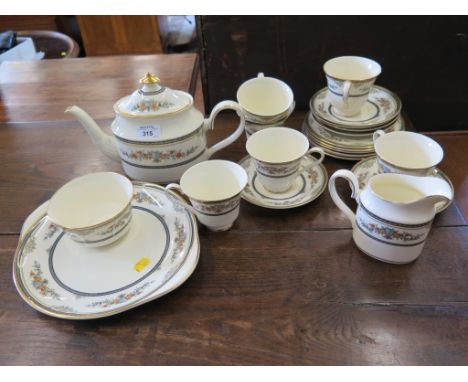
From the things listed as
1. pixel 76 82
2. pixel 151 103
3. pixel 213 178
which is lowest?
pixel 76 82

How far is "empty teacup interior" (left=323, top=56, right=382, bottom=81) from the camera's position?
0.82 meters

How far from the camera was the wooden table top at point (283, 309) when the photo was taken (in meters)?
0.48

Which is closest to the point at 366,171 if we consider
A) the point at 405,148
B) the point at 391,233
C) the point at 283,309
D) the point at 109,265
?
the point at 405,148

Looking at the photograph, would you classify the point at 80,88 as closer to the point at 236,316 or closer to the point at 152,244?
the point at 152,244

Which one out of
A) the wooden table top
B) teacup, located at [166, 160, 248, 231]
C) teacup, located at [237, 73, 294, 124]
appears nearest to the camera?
the wooden table top

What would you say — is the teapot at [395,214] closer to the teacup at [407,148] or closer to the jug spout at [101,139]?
the teacup at [407,148]

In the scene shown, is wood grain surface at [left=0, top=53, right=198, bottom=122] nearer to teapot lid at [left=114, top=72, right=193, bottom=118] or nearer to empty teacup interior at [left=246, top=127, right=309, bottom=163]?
teapot lid at [left=114, top=72, right=193, bottom=118]

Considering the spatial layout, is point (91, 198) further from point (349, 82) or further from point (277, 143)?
point (349, 82)

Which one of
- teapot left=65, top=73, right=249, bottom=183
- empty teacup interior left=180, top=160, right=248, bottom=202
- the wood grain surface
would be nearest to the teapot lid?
teapot left=65, top=73, right=249, bottom=183

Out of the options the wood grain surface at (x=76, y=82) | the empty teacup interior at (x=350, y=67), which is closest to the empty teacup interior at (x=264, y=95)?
the empty teacup interior at (x=350, y=67)

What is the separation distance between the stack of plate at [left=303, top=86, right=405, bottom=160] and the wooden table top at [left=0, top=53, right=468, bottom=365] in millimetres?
147

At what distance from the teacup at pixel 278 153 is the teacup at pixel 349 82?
0.45 ft

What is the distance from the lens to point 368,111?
83cm

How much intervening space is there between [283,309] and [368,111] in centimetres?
50
